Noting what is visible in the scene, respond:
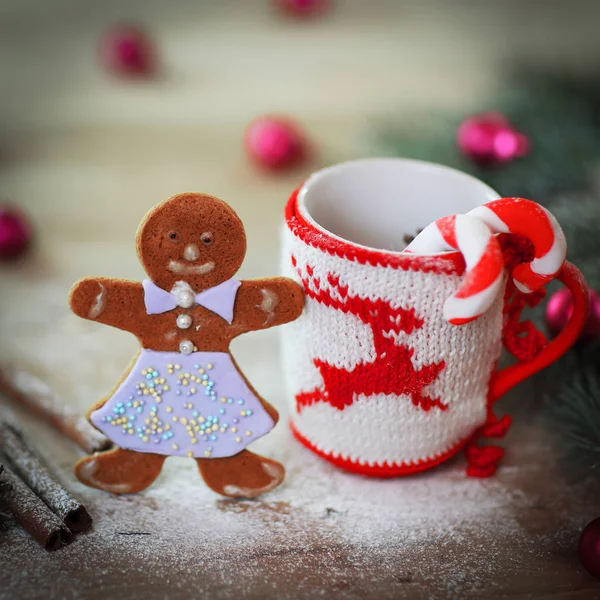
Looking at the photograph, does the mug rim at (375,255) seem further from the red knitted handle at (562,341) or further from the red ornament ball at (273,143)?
the red ornament ball at (273,143)

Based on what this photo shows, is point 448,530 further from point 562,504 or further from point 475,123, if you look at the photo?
point 475,123

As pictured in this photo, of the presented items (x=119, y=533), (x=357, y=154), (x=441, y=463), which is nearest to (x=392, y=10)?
(x=357, y=154)

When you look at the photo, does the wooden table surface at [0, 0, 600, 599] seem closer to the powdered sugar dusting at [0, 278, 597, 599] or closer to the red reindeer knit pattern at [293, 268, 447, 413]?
the powdered sugar dusting at [0, 278, 597, 599]

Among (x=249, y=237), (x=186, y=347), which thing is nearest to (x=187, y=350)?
(x=186, y=347)

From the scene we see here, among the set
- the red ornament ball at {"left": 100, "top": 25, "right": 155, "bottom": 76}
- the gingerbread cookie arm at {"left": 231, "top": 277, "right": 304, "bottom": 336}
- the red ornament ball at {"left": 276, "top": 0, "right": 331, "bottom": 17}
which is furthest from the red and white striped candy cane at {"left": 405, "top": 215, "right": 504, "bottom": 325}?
the red ornament ball at {"left": 276, "top": 0, "right": 331, "bottom": 17}

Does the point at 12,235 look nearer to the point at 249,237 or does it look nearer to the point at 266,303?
the point at 249,237

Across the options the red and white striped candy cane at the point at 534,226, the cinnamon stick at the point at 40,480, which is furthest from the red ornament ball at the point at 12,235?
the red and white striped candy cane at the point at 534,226
